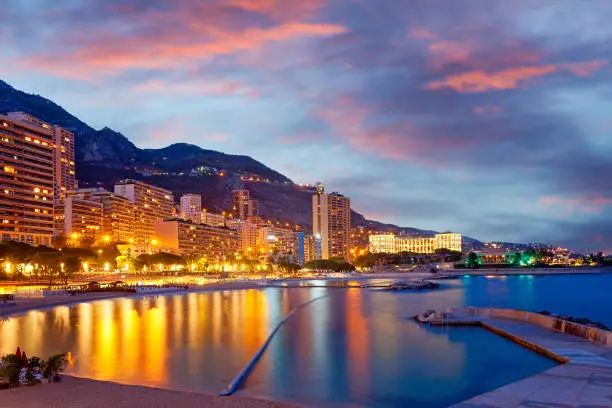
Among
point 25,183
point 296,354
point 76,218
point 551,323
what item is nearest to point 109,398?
point 296,354

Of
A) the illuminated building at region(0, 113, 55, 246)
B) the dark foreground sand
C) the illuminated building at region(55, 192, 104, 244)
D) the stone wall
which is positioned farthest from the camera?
the illuminated building at region(55, 192, 104, 244)

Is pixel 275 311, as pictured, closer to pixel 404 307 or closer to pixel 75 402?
pixel 404 307

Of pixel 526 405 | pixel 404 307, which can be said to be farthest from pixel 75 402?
pixel 404 307

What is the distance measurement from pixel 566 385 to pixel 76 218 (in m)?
193

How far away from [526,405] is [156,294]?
229 feet

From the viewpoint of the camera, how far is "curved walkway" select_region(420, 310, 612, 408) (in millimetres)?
13859

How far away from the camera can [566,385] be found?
612 inches

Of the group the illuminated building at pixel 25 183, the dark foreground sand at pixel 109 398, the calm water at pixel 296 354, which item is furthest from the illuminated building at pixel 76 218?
the dark foreground sand at pixel 109 398

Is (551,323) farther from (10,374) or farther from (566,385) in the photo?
(10,374)

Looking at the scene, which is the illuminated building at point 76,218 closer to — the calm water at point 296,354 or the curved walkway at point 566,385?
the calm water at point 296,354

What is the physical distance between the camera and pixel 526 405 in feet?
45.0

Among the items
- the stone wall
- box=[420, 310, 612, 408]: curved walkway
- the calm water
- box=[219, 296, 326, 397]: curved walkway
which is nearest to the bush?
the calm water

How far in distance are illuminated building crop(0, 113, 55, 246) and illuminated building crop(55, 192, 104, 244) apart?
3348cm

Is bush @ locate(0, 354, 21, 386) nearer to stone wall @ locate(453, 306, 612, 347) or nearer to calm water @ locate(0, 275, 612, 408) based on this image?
calm water @ locate(0, 275, 612, 408)
